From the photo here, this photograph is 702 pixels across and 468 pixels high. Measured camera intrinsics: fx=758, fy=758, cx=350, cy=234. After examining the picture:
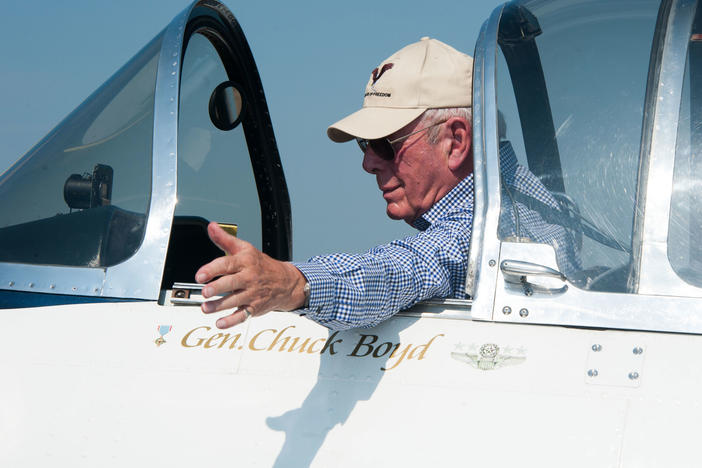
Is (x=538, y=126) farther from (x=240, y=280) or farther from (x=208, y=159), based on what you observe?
(x=208, y=159)

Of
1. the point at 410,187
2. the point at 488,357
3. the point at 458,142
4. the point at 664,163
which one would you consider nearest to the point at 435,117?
the point at 458,142

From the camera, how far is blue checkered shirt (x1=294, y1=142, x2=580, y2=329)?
1.81 meters

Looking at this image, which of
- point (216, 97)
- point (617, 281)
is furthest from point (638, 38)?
point (216, 97)

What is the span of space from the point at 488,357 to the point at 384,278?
0.33 meters

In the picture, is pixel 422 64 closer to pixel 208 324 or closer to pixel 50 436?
pixel 208 324

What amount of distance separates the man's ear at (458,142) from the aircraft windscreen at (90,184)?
95cm

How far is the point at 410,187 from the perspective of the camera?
7.96 feet

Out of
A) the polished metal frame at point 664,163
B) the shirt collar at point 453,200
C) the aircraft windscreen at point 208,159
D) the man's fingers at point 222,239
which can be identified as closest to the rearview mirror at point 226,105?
the aircraft windscreen at point 208,159

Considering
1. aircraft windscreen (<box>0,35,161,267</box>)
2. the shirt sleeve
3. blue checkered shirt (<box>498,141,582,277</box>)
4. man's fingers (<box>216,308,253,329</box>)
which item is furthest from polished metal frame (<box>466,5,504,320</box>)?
aircraft windscreen (<box>0,35,161,267</box>)

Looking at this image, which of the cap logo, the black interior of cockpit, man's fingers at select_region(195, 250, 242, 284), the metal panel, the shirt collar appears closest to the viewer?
man's fingers at select_region(195, 250, 242, 284)

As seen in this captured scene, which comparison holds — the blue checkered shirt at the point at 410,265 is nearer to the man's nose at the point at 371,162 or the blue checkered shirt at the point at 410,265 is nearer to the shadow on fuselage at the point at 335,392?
the shadow on fuselage at the point at 335,392

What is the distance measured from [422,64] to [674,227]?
0.99m

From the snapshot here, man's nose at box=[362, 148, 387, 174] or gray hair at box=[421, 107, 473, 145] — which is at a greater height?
gray hair at box=[421, 107, 473, 145]

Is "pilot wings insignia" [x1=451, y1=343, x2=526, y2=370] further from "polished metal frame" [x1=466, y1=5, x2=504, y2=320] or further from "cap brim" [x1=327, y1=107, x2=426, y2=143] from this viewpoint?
"cap brim" [x1=327, y1=107, x2=426, y2=143]
